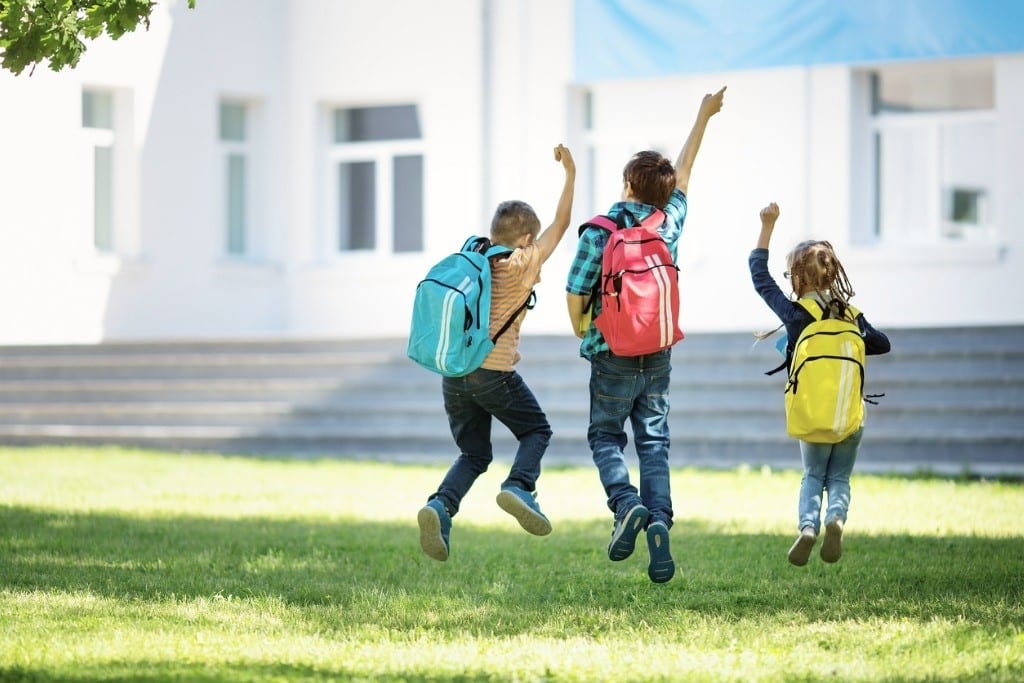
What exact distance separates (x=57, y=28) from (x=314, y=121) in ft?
40.9

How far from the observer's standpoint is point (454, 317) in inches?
Result: 265

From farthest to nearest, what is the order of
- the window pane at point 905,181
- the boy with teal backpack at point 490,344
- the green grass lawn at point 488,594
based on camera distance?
1. the window pane at point 905,181
2. the boy with teal backpack at point 490,344
3. the green grass lawn at point 488,594

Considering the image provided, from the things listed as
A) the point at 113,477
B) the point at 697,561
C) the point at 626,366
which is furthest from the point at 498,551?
the point at 113,477

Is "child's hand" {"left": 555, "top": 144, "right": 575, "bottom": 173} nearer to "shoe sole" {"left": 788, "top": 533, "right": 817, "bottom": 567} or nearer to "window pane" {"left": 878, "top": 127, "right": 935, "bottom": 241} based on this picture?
"shoe sole" {"left": 788, "top": 533, "right": 817, "bottom": 567}

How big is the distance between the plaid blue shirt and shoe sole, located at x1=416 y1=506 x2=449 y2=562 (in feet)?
3.04

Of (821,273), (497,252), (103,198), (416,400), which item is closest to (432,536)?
(497,252)

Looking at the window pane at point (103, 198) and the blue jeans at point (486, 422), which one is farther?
the window pane at point (103, 198)

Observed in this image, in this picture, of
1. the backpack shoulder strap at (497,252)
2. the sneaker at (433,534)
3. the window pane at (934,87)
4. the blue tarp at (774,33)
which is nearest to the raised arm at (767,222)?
the backpack shoulder strap at (497,252)

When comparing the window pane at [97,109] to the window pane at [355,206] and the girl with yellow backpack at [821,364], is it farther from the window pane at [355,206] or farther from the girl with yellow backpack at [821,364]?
the girl with yellow backpack at [821,364]

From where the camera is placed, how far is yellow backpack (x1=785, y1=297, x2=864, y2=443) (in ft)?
23.0

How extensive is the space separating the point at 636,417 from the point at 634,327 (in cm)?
45

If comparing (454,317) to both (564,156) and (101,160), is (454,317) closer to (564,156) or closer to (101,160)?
(564,156)

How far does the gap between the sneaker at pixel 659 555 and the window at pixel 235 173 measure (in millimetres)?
13709

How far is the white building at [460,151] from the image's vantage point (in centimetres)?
1627
